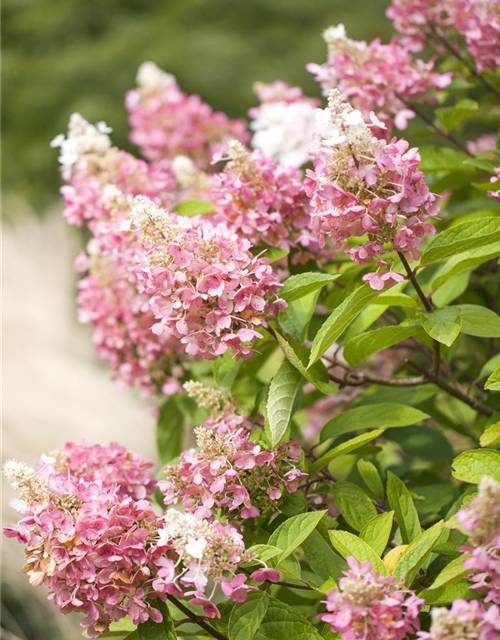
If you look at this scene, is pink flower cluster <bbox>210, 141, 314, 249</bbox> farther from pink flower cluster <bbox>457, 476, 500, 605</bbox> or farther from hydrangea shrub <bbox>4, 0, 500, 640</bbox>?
pink flower cluster <bbox>457, 476, 500, 605</bbox>

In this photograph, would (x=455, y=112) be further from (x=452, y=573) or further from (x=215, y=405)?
(x=452, y=573)

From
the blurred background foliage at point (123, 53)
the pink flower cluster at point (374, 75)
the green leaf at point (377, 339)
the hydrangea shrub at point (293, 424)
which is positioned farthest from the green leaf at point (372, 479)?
the blurred background foliage at point (123, 53)

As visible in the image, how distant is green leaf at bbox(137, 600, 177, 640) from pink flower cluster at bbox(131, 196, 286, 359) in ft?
0.87

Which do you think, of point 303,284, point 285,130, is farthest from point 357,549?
point 285,130

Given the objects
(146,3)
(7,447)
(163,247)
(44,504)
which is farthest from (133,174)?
(146,3)

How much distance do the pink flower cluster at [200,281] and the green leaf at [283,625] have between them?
27 cm

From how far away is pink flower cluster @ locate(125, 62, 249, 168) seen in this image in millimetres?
1686

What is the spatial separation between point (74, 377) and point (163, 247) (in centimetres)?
127

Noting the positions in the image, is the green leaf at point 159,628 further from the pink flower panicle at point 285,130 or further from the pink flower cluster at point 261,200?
the pink flower panicle at point 285,130

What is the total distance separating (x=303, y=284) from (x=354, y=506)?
26 cm

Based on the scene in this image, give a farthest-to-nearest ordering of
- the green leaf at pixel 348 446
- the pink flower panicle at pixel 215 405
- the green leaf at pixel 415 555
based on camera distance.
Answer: the pink flower panicle at pixel 215 405 → the green leaf at pixel 348 446 → the green leaf at pixel 415 555

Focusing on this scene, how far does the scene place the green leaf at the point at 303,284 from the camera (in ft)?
2.84

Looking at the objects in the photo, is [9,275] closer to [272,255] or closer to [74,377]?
[74,377]

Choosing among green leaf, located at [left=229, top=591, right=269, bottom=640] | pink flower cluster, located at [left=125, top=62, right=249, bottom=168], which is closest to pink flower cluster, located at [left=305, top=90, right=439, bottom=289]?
green leaf, located at [left=229, top=591, right=269, bottom=640]
